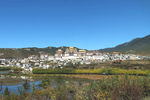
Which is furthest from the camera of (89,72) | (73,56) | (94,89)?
(73,56)

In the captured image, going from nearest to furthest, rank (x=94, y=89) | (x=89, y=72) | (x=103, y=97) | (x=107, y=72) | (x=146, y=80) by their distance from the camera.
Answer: (x=103, y=97), (x=94, y=89), (x=146, y=80), (x=107, y=72), (x=89, y=72)

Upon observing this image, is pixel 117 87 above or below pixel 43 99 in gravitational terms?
above

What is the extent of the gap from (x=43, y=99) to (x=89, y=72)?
5536 cm

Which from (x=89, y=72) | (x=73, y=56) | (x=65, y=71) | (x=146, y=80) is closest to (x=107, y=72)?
(x=89, y=72)

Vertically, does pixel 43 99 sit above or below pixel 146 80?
below

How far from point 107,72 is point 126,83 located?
5134 centimetres

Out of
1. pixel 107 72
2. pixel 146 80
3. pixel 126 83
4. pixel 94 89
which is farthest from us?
pixel 107 72

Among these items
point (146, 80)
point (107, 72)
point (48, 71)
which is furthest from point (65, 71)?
point (146, 80)

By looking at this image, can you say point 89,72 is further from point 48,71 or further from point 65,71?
point 48,71

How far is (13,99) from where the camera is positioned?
9094 mm

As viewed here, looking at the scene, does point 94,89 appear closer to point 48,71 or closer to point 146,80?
point 146,80

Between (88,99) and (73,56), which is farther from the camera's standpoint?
(73,56)

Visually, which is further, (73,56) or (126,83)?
(73,56)

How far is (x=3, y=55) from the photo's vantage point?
15325 cm
